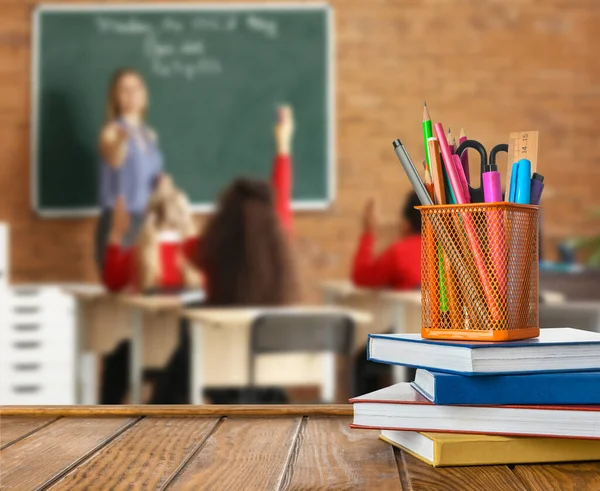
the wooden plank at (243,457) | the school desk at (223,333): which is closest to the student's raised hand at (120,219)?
the school desk at (223,333)

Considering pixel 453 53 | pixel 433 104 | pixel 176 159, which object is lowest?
pixel 176 159

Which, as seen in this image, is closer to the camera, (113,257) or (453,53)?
(113,257)

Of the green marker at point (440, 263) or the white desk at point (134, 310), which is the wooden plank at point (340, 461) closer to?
the green marker at point (440, 263)

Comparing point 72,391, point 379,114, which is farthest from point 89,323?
point 379,114

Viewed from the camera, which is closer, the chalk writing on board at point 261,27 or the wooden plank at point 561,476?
the wooden plank at point 561,476

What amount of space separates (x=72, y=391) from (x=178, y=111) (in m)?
1.84

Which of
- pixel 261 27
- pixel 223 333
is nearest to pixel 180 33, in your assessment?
pixel 261 27

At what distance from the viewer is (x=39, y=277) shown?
491 cm

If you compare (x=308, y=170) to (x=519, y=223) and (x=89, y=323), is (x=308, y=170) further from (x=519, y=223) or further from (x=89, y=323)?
(x=519, y=223)

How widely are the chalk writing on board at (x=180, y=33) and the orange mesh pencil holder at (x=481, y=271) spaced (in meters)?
4.32

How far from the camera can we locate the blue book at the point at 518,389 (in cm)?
72

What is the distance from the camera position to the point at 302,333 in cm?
270

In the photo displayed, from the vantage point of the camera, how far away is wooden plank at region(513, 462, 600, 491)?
25.7 inches

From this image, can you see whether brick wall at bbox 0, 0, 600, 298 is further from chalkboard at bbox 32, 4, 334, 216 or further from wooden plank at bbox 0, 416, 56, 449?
wooden plank at bbox 0, 416, 56, 449
